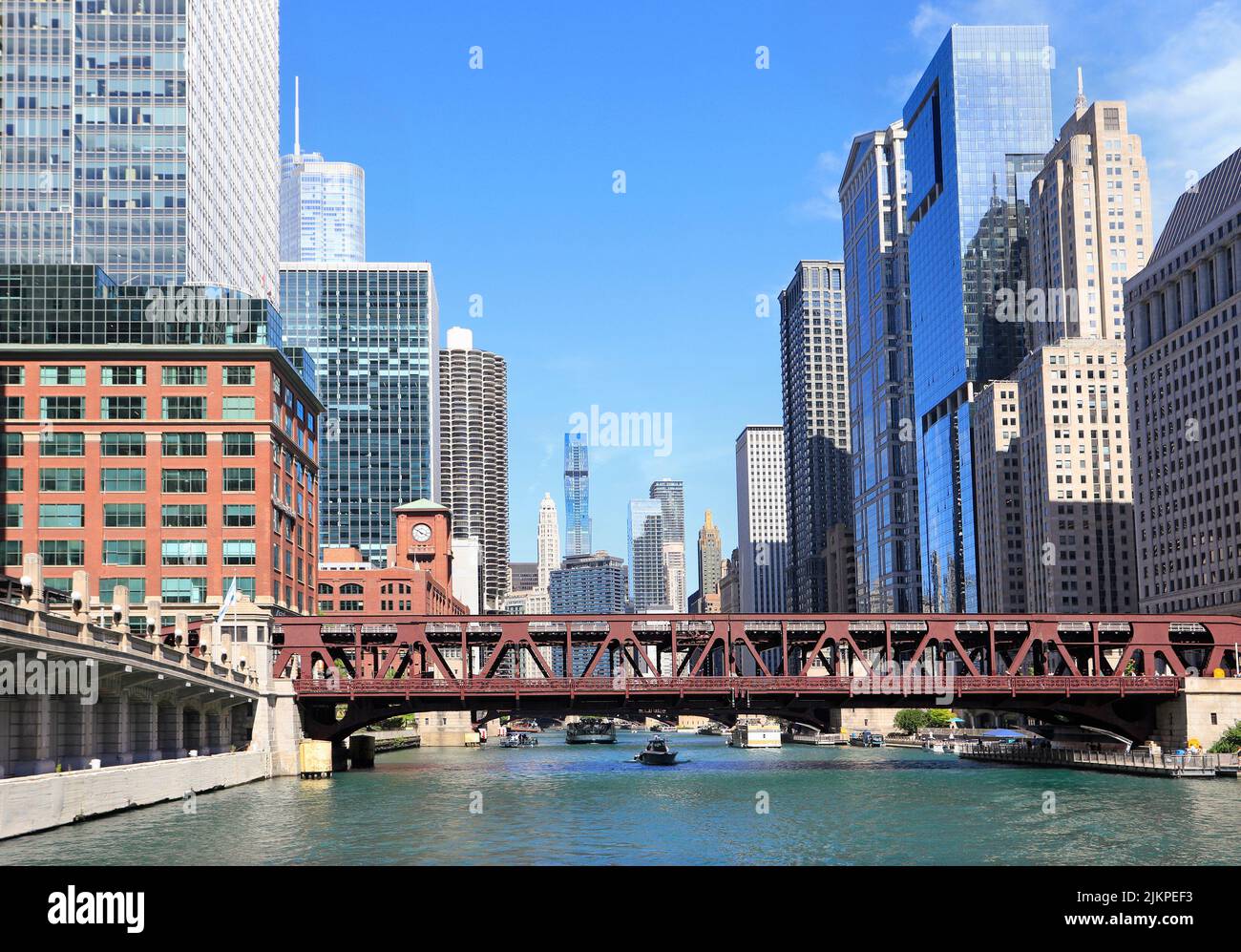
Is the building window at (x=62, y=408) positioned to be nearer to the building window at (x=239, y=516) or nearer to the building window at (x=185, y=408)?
the building window at (x=185, y=408)

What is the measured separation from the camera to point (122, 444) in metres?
117

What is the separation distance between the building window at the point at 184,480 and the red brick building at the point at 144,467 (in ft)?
0.27

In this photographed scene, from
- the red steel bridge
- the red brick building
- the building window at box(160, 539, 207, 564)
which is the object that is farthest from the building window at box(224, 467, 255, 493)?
the red steel bridge

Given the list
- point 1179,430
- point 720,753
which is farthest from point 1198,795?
point 1179,430

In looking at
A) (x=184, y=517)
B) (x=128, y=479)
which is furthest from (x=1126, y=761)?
(x=128, y=479)

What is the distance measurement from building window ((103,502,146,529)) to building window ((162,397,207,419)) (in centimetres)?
809

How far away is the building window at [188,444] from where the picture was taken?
386 feet

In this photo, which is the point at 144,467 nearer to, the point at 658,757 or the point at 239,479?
the point at 239,479

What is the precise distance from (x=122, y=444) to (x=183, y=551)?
1039cm

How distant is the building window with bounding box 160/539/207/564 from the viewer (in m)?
116

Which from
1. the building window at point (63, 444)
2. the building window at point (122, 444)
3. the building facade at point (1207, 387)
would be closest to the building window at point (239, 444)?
the building window at point (122, 444)

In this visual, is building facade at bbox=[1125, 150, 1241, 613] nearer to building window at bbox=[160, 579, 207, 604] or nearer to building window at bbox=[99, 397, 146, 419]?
building window at bbox=[160, 579, 207, 604]

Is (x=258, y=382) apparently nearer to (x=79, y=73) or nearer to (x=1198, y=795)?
(x=79, y=73)
